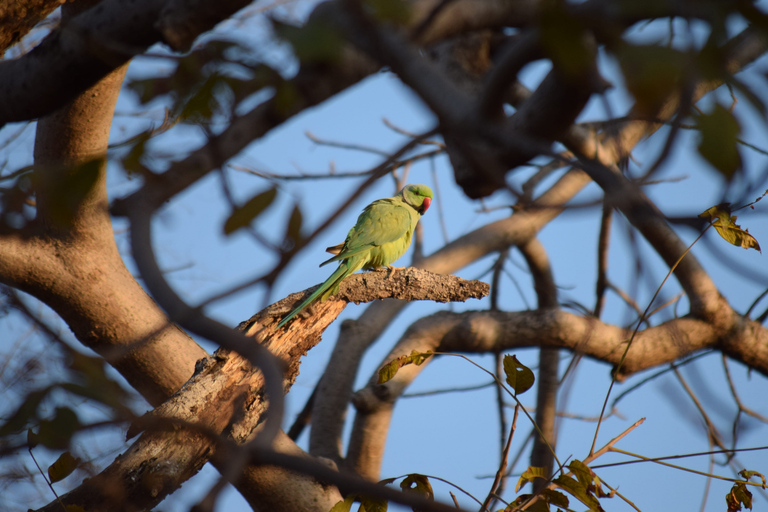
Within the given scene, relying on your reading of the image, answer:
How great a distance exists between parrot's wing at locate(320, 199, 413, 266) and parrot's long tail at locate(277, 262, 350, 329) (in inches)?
4.0

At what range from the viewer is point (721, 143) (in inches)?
21.9

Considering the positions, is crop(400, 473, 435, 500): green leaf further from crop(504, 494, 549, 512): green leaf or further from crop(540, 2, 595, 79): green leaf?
crop(540, 2, 595, 79): green leaf

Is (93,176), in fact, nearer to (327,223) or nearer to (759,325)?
(327,223)

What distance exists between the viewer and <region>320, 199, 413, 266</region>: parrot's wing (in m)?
3.34

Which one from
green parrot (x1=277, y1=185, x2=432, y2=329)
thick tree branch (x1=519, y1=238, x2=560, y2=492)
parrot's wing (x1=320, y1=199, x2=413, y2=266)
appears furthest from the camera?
thick tree branch (x1=519, y1=238, x2=560, y2=492)

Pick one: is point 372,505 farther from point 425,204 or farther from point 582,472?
point 425,204

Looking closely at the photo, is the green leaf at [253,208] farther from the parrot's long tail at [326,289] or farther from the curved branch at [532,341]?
the curved branch at [532,341]

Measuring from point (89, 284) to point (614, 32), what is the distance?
3569 millimetres

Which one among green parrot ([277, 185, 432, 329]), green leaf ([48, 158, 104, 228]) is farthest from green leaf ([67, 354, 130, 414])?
green parrot ([277, 185, 432, 329])

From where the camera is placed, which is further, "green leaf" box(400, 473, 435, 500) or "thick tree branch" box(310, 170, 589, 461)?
"thick tree branch" box(310, 170, 589, 461)

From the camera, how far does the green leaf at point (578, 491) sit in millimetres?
1891

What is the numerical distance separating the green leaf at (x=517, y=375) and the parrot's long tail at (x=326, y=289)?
122cm

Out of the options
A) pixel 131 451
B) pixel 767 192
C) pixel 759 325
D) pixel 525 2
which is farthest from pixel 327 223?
pixel 759 325

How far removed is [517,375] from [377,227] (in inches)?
69.4
